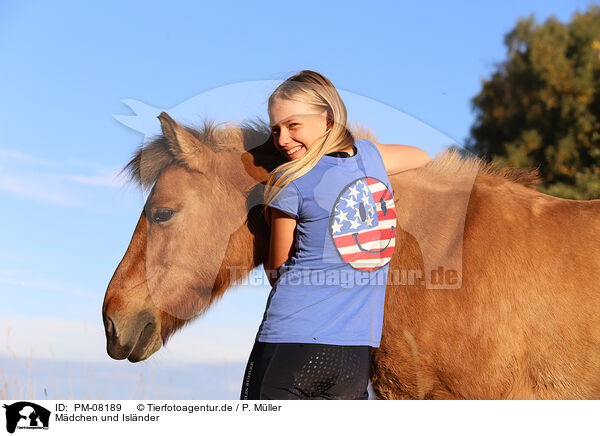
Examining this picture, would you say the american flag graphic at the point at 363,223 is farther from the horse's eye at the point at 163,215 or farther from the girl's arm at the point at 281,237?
the horse's eye at the point at 163,215

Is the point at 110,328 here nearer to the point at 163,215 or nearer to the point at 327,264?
the point at 163,215

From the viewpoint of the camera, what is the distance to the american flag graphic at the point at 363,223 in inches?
91.9

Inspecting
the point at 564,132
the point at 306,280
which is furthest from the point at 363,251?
the point at 564,132

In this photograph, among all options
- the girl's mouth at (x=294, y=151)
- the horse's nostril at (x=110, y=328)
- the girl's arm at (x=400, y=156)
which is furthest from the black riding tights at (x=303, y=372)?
the horse's nostril at (x=110, y=328)

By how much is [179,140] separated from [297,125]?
111 cm

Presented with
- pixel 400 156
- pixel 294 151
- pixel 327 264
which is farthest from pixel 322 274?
pixel 400 156

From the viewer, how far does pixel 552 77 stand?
16.6 metres

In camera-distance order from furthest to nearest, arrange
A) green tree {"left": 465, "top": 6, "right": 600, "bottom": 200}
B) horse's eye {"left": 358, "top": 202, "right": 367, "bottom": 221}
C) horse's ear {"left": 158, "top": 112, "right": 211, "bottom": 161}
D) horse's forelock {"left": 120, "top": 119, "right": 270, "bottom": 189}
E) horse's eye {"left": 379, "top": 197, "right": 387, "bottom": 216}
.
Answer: green tree {"left": 465, "top": 6, "right": 600, "bottom": 200}
horse's forelock {"left": 120, "top": 119, "right": 270, "bottom": 189}
horse's ear {"left": 158, "top": 112, "right": 211, "bottom": 161}
horse's eye {"left": 379, "top": 197, "right": 387, "bottom": 216}
horse's eye {"left": 358, "top": 202, "right": 367, "bottom": 221}

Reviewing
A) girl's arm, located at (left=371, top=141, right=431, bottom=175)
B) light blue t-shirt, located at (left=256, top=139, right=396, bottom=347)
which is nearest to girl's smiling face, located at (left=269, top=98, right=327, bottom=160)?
light blue t-shirt, located at (left=256, top=139, right=396, bottom=347)

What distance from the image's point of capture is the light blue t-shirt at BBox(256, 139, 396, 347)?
2.30 meters

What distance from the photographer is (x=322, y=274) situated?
91.4 inches

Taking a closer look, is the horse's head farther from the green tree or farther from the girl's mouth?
the green tree
